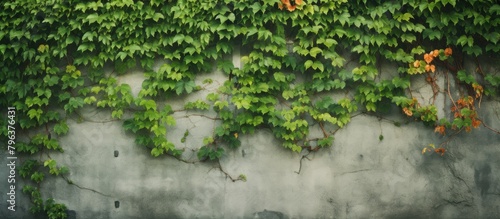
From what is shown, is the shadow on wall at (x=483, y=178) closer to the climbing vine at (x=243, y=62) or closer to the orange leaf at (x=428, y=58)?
the climbing vine at (x=243, y=62)

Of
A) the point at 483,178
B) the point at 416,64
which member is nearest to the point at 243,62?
the point at 416,64

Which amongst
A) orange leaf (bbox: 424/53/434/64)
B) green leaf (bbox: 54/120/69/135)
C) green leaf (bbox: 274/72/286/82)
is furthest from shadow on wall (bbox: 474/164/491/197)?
green leaf (bbox: 54/120/69/135)

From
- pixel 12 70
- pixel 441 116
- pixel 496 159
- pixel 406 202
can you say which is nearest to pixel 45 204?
pixel 12 70

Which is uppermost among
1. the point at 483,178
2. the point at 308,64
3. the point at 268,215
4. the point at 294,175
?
the point at 308,64

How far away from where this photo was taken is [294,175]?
5.15 meters

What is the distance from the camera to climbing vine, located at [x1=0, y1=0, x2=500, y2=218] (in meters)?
4.88

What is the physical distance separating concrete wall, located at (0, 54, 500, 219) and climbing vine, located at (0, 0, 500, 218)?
0.15 m

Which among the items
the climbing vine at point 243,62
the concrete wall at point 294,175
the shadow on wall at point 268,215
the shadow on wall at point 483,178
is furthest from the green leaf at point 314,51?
the shadow on wall at point 483,178

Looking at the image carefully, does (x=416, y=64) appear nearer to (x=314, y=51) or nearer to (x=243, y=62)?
(x=314, y=51)

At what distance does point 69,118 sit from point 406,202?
4.20 m

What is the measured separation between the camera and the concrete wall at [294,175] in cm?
509

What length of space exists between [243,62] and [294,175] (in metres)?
1.49

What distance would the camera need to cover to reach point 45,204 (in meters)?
5.20

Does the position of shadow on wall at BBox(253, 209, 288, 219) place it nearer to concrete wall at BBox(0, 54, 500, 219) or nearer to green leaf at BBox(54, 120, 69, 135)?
concrete wall at BBox(0, 54, 500, 219)
